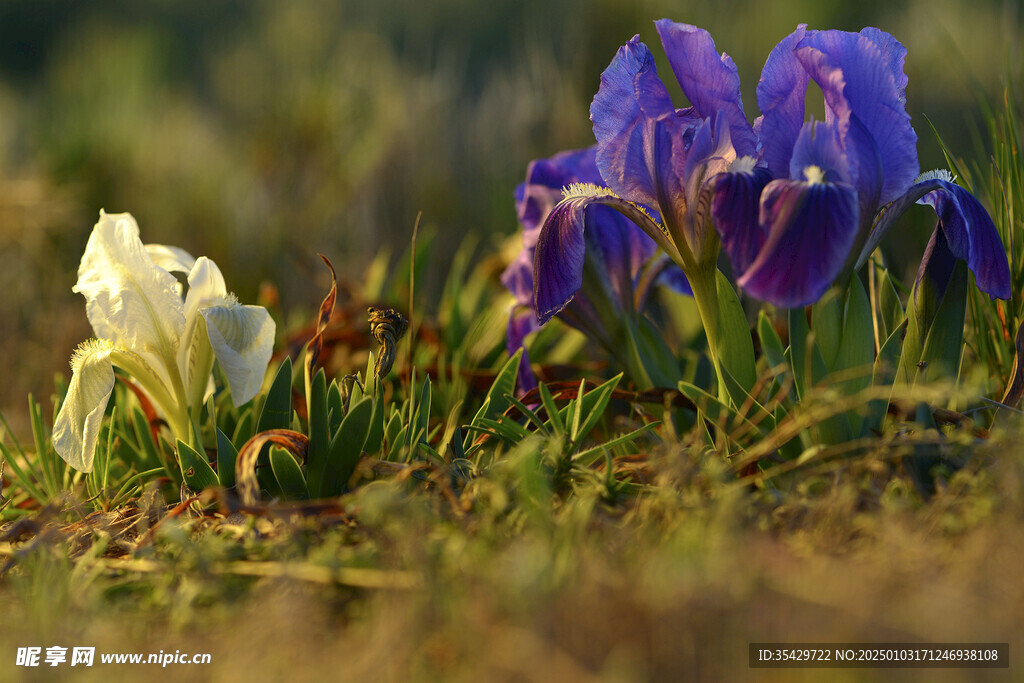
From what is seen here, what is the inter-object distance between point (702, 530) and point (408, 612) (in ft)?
0.85

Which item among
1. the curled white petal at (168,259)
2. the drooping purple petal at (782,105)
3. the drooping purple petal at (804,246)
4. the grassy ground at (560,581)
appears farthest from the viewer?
the curled white petal at (168,259)

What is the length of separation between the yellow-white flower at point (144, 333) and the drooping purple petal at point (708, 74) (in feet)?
2.02

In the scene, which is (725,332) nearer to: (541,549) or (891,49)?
(891,49)

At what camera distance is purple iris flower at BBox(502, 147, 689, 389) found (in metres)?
1.20

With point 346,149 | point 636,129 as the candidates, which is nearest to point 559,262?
point 636,129

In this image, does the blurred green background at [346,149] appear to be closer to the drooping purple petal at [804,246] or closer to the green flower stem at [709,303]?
the green flower stem at [709,303]

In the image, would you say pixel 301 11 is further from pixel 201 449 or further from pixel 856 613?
pixel 856 613

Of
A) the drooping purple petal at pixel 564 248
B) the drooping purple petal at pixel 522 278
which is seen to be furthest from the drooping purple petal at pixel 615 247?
the drooping purple petal at pixel 564 248

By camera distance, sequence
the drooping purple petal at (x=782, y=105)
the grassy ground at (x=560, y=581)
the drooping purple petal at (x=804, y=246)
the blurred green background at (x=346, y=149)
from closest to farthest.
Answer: the grassy ground at (x=560, y=581), the drooping purple petal at (x=804, y=246), the drooping purple petal at (x=782, y=105), the blurred green background at (x=346, y=149)

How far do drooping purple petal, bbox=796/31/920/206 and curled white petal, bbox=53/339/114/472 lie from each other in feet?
3.03

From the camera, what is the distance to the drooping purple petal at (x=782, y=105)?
0.90 m

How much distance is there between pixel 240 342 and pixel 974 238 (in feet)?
2.90

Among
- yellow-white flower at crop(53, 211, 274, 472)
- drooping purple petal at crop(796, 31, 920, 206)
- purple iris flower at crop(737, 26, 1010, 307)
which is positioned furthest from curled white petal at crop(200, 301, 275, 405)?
drooping purple petal at crop(796, 31, 920, 206)

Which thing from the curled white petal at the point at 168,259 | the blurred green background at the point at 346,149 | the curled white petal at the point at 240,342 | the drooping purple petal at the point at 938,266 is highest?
the blurred green background at the point at 346,149
